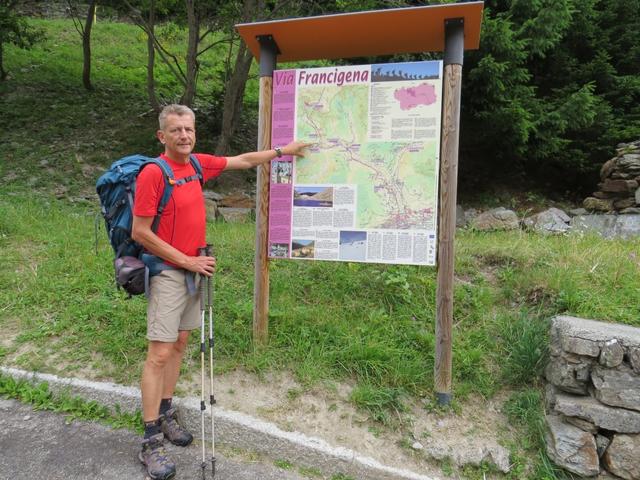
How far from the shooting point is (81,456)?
3010 mm

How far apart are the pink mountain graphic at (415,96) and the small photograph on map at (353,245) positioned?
102 centimetres

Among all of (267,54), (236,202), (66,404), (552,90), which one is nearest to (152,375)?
(66,404)

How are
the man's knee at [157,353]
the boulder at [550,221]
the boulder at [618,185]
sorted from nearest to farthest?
the man's knee at [157,353] → the boulder at [550,221] → the boulder at [618,185]

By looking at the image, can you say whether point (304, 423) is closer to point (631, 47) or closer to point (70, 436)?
point (70, 436)

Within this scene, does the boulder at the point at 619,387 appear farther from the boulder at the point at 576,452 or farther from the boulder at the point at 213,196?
the boulder at the point at 213,196

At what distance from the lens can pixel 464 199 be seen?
429 inches

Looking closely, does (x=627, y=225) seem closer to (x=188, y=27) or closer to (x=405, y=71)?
(x=405, y=71)

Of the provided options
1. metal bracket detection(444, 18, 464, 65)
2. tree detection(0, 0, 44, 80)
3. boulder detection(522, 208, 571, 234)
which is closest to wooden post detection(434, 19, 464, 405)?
metal bracket detection(444, 18, 464, 65)

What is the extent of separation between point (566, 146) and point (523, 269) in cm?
701

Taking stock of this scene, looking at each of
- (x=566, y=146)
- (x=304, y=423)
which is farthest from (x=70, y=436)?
(x=566, y=146)

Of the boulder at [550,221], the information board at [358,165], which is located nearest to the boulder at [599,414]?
the information board at [358,165]

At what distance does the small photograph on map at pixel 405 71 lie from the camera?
3.31m

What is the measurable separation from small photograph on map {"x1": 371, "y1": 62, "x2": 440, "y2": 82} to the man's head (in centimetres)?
145

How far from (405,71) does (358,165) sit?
2.52ft
